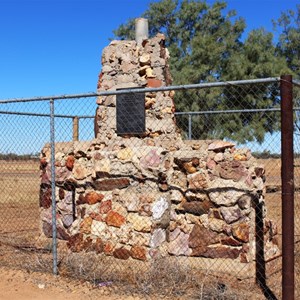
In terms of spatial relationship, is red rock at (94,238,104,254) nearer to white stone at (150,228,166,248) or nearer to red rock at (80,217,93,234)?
red rock at (80,217,93,234)

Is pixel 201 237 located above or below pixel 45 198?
below

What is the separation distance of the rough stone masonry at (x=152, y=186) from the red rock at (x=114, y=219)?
0.01m

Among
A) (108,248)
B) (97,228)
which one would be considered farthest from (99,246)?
(97,228)

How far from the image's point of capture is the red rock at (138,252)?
623cm

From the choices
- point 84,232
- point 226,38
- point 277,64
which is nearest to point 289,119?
point 84,232

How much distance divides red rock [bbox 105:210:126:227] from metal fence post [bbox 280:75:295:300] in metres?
2.52

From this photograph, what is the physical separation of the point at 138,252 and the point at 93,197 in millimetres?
996

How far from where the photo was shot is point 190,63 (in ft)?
79.4

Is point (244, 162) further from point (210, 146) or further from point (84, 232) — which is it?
point (84, 232)

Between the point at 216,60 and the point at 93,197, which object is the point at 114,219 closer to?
the point at 93,197

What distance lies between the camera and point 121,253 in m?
6.38

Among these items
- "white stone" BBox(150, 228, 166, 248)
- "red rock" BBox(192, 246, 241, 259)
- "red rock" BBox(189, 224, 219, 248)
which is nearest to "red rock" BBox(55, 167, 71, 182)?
"white stone" BBox(150, 228, 166, 248)

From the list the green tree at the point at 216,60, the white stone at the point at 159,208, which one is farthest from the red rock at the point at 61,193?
the green tree at the point at 216,60

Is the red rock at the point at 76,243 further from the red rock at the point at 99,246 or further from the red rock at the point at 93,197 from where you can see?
the red rock at the point at 93,197
